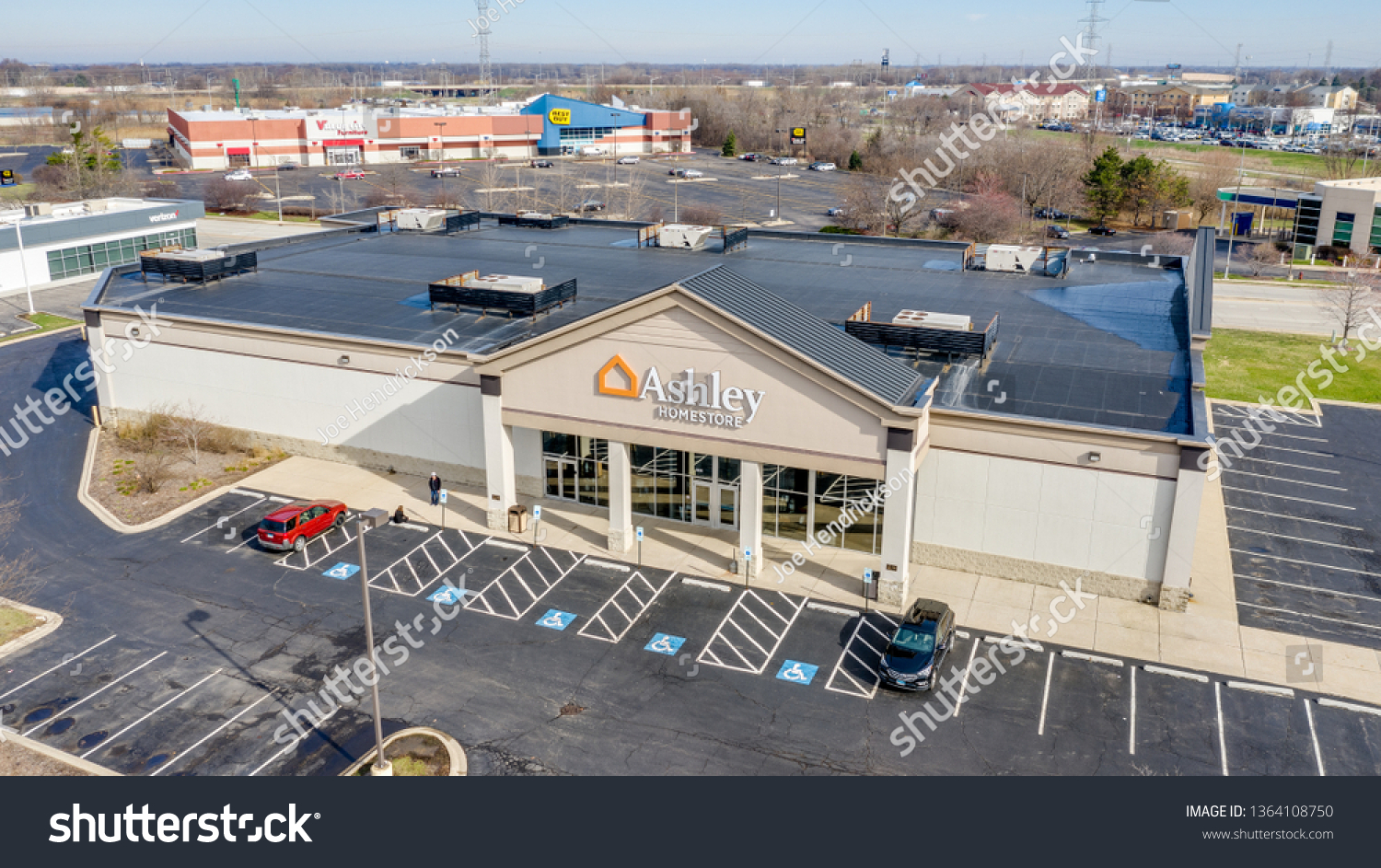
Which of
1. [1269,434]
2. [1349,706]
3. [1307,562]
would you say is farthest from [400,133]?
[1349,706]

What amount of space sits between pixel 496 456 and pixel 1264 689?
25.5 metres

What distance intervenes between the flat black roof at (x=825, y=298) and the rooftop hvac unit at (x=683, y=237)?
625 millimetres

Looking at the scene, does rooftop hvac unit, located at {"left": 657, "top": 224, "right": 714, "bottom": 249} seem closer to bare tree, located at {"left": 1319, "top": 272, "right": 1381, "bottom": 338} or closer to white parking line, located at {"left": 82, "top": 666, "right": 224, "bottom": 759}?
white parking line, located at {"left": 82, "top": 666, "right": 224, "bottom": 759}

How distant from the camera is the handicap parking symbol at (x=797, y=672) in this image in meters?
27.2

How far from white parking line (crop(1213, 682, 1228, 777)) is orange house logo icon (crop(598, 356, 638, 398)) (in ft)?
63.6

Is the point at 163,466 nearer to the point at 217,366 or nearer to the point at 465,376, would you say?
the point at 217,366

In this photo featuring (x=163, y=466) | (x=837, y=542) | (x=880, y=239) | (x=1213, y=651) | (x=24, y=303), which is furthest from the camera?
(x=24, y=303)

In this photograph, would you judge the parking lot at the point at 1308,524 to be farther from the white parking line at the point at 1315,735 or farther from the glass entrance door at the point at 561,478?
the glass entrance door at the point at 561,478

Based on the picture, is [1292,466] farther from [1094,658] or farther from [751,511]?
[751,511]

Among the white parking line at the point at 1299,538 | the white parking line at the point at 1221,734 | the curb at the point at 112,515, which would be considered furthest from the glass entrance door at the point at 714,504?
the curb at the point at 112,515

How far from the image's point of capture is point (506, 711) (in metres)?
25.7
